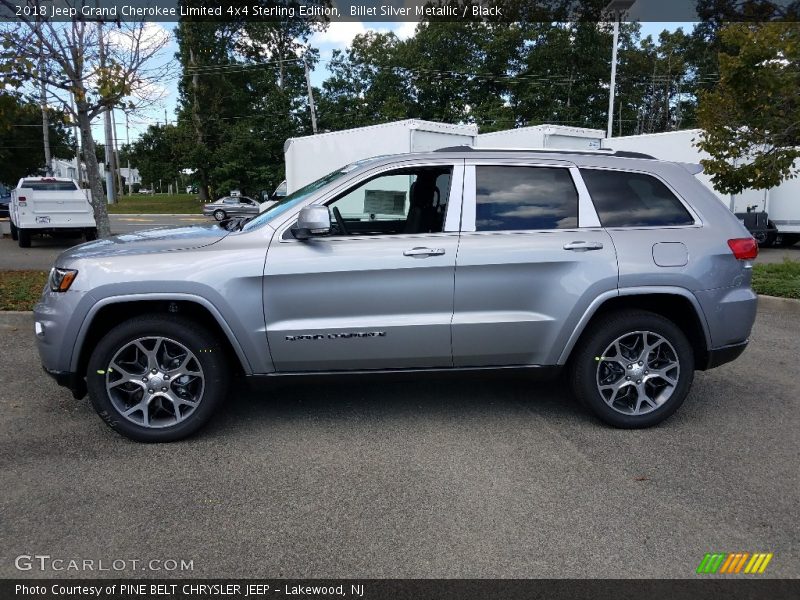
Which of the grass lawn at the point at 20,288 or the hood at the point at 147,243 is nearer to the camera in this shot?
the hood at the point at 147,243

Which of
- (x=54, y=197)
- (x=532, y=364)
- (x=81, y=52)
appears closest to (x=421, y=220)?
(x=532, y=364)

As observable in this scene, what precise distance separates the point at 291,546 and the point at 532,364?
210 cm

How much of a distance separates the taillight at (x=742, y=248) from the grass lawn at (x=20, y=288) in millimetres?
7370

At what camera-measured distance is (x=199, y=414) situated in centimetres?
417

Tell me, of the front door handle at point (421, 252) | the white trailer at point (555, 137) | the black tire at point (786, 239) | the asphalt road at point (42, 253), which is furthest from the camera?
the black tire at point (786, 239)

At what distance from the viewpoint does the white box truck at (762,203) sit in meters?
16.6

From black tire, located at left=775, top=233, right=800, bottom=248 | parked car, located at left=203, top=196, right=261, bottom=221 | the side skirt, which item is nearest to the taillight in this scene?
the side skirt

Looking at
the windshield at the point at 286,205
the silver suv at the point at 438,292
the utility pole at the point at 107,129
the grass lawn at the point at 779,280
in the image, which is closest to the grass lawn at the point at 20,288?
the utility pole at the point at 107,129

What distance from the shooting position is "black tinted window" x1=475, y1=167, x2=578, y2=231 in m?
4.37

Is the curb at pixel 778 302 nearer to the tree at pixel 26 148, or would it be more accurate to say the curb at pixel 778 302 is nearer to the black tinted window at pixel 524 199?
the black tinted window at pixel 524 199

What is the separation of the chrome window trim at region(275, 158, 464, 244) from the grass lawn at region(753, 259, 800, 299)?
21.0ft

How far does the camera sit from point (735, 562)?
115 inches

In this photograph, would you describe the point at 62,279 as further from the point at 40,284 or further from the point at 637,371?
the point at 40,284

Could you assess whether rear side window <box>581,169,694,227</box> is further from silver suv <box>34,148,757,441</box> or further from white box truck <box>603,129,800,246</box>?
white box truck <box>603,129,800,246</box>
